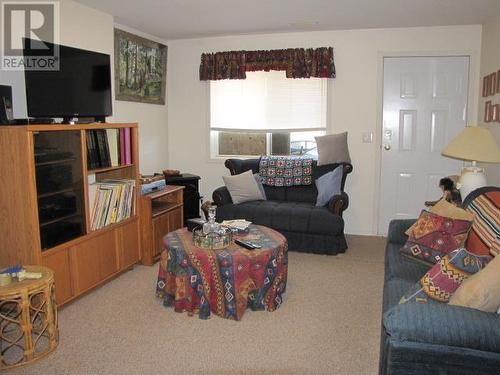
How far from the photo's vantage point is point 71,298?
324 cm

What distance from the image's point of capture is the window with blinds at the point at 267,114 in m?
5.43

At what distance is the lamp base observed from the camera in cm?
348

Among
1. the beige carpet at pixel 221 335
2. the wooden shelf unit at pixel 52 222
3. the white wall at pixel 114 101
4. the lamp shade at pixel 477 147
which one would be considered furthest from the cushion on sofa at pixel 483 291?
the white wall at pixel 114 101

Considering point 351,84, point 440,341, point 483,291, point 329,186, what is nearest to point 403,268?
point 483,291

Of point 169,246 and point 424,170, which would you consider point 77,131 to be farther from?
point 424,170

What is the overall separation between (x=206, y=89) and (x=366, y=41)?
6.54 feet

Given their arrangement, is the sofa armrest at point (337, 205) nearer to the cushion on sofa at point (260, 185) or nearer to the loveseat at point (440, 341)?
the cushion on sofa at point (260, 185)

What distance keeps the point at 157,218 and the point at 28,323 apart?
1.83 metres

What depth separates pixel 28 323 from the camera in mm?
2502

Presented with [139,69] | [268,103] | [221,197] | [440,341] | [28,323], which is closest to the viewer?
[440,341]

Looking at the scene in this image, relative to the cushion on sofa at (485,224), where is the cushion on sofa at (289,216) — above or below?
below

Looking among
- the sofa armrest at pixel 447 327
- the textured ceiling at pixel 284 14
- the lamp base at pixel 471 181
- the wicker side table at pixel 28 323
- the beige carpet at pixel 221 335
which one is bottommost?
the beige carpet at pixel 221 335

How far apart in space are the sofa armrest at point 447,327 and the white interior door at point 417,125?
11.6 feet

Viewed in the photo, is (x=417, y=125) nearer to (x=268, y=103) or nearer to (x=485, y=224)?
(x=268, y=103)
